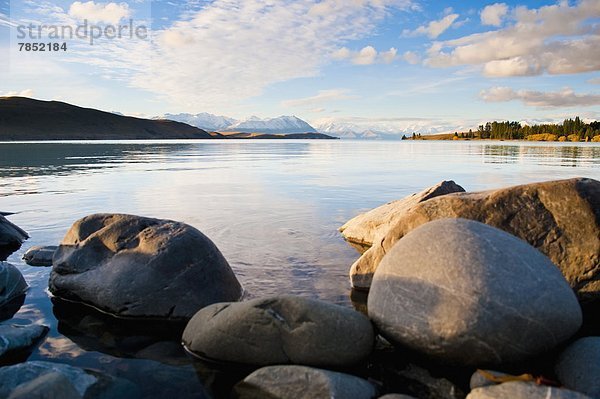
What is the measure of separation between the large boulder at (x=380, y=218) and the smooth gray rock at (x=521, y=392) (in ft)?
19.7

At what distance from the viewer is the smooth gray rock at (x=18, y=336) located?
18.4 feet

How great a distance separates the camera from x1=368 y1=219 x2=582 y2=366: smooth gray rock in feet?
16.3

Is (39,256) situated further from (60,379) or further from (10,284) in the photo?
(60,379)

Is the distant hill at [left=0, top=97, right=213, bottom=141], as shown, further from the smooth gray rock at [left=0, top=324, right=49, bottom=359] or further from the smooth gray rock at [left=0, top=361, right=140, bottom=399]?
the smooth gray rock at [left=0, top=361, right=140, bottom=399]

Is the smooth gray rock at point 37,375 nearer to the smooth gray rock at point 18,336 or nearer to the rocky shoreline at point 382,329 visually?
the rocky shoreline at point 382,329

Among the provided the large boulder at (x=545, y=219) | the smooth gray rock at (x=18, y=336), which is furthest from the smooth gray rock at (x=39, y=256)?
the large boulder at (x=545, y=219)

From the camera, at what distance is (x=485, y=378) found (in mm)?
4695

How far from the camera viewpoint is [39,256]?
9.39m

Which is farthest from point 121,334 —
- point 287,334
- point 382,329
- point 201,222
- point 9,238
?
point 201,222

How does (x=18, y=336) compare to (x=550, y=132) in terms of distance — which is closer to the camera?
(x=18, y=336)

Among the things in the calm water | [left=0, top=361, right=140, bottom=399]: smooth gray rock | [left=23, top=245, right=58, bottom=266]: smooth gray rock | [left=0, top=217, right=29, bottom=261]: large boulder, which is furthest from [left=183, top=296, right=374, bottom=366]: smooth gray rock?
[left=0, top=217, right=29, bottom=261]: large boulder

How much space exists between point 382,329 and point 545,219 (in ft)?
11.7

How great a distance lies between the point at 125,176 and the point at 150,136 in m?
149

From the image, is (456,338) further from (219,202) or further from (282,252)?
(219,202)
